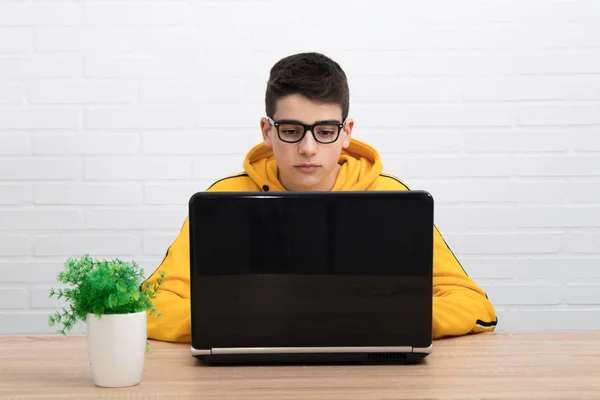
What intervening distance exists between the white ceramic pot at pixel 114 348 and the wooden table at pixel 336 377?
22 millimetres

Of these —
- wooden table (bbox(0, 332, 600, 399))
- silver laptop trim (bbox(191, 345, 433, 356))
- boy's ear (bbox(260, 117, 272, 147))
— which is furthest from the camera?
boy's ear (bbox(260, 117, 272, 147))

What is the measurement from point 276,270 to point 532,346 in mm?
533

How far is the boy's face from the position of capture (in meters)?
1.70

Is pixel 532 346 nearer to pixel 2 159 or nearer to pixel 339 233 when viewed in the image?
pixel 339 233

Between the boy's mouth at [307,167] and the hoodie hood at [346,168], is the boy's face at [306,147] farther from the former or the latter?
the hoodie hood at [346,168]

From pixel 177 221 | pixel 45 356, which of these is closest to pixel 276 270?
pixel 45 356

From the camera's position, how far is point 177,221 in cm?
262

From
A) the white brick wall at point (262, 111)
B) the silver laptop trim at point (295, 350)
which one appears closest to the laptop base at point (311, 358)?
the silver laptop trim at point (295, 350)

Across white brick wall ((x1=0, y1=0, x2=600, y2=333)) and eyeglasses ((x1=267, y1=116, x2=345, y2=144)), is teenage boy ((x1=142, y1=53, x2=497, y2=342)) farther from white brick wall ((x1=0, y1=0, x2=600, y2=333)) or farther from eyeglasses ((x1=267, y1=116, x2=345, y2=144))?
white brick wall ((x1=0, y1=0, x2=600, y2=333))

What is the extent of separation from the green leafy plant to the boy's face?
0.65 meters

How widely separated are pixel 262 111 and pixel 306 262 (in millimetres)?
1502

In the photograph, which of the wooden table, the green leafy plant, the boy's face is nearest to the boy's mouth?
the boy's face

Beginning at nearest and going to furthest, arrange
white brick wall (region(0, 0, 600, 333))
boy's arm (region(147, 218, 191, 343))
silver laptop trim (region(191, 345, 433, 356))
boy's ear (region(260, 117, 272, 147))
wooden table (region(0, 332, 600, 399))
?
wooden table (region(0, 332, 600, 399)), silver laptop trim (region(191, 345, 433, 356)), boy's arm (region(147, 218, 191, 343)), boy's ear (region(260, 117, 272, 147)), white brick wall (region(0, 0, 600, 333))

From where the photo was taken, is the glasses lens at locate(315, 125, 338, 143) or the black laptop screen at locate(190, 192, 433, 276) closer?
the black laptop screen at locate(190, 192, 433, 276)
